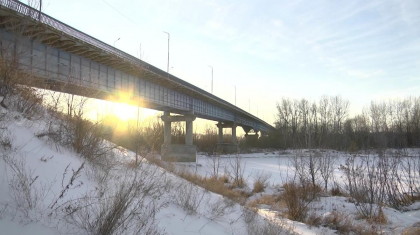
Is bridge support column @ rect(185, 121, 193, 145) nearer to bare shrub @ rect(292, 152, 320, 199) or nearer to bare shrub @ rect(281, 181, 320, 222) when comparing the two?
bare shrub @ rect(292, 152, 320, 199)

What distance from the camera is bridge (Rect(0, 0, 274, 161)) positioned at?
8188mm

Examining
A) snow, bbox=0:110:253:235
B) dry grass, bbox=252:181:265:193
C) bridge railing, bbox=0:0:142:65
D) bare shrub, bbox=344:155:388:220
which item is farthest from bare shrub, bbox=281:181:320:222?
bridge railing, bbox=0:0:142:65

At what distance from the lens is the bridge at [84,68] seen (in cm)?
819

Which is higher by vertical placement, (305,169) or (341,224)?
(305,169)

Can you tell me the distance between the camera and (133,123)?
31.8 feet

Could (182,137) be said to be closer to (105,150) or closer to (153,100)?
(153,100)

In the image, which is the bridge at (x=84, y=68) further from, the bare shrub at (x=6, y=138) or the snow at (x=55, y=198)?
the bare shrub at (x=6, y=138)

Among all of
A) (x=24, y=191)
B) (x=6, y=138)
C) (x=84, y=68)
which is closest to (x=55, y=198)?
(x=24, y=191)

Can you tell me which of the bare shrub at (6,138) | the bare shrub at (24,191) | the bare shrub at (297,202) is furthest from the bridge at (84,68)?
the bare shrub at (297,202)

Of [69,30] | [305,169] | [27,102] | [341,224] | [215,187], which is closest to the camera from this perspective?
[27,102]

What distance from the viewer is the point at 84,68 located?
73.6ft

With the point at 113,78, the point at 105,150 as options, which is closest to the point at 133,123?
the point at 105,150

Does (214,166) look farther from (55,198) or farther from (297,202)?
(55,198)

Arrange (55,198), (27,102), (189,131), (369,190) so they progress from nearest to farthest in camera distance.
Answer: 1. (55,198)
2. (27,102)
3. (369,190)
4. (189,131)
